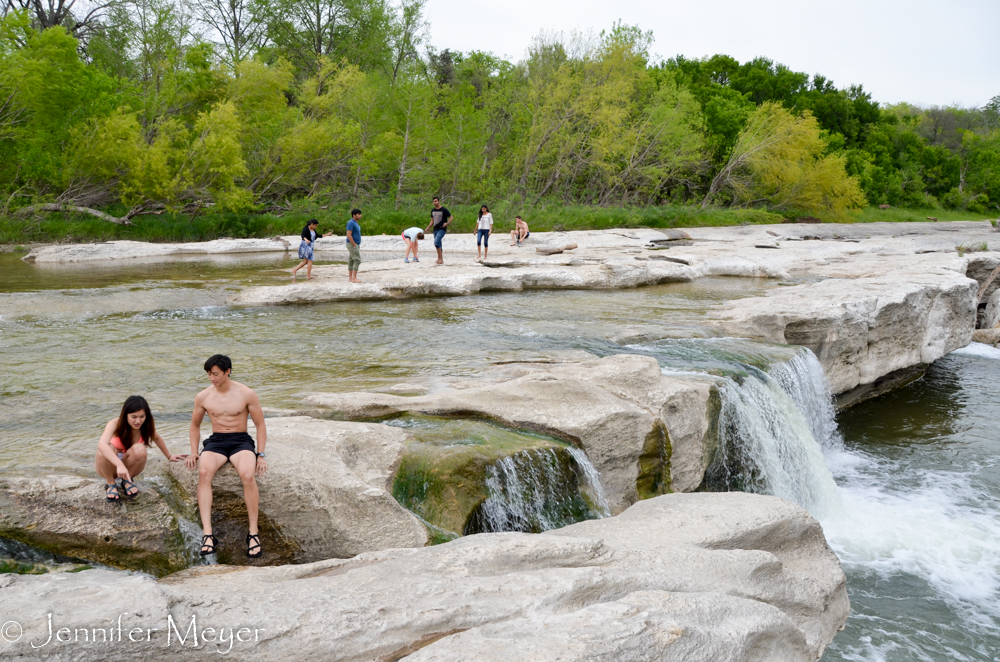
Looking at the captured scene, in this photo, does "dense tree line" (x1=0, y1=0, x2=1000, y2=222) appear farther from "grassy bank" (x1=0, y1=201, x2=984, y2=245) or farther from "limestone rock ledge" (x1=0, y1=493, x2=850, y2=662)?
"limestone rock ledge" (x1=0, y1=493, x2=850, y2=662)

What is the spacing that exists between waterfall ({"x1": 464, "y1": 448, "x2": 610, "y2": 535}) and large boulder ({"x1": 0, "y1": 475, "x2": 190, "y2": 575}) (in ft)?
6.08

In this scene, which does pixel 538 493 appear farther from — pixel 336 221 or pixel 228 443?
pixel 336 221

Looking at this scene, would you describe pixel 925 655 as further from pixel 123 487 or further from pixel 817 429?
pixel 123 487

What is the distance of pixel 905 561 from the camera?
653cm

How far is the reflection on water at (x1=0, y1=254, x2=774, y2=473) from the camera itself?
622 cm

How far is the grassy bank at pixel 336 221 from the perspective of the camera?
79.6 feet

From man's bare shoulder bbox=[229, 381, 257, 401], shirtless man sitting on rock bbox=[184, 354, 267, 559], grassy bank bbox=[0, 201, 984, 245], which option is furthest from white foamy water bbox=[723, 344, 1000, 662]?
grassy bank bbox=[0, 201, 984, 245]

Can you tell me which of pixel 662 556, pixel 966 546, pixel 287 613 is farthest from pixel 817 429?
pixel 287 613

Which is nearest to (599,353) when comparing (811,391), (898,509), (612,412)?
(612,412)

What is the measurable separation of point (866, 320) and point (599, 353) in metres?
4.48

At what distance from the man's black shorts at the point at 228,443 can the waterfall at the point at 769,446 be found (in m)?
4.30

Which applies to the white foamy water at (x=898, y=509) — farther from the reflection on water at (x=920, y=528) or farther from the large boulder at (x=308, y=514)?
the large boulder at (x=308, y=514)

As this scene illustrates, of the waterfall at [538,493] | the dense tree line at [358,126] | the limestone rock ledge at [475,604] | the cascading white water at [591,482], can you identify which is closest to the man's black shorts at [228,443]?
the limestone rock ledge at [475,604]

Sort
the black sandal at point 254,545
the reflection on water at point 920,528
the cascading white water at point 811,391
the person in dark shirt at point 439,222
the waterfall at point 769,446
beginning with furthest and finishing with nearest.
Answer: the person in dark shirt at point 439,222 → the cascading white water at point 811,391 → the waterfall at point 769,446 → the reflection on water at point 920,528 → the black sandal at point 254,545
